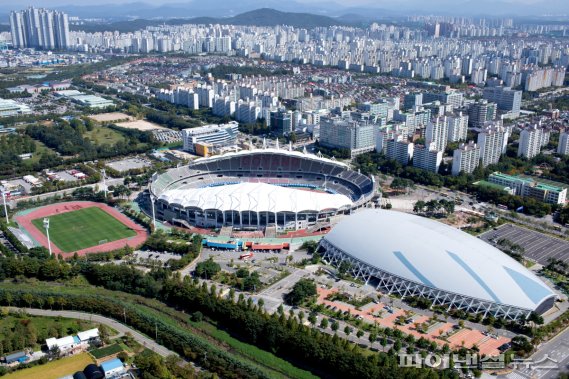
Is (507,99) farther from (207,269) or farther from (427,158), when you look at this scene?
(207,269)

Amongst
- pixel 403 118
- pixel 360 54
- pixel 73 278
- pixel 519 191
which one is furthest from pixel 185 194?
pixel 360 54

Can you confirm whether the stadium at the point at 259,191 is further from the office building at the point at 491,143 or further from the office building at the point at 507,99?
the office building at the point at 507,99

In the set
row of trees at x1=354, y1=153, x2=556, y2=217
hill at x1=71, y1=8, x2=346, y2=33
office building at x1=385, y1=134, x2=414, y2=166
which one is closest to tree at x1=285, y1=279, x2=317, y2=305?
row of trees at x1=354, y1=153, x2=556, y2=217

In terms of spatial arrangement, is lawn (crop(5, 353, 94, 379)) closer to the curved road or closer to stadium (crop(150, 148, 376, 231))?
the curved road

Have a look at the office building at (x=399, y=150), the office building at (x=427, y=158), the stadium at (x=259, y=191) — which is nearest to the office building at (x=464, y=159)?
the office building at (x=427, y=158)

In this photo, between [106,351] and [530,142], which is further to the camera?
[530,142]

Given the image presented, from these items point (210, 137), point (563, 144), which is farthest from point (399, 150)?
point (210, 137)

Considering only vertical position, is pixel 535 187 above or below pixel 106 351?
above
